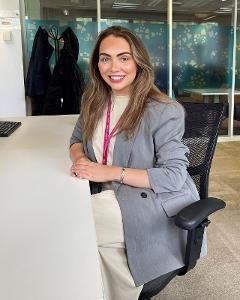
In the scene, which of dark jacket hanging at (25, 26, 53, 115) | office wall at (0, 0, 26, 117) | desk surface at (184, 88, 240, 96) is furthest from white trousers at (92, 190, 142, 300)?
desk surface at (184, 88, 240, 96)

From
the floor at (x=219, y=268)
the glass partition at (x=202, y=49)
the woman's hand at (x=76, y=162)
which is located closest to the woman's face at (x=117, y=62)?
the woman's hand at (x=76, y=162)

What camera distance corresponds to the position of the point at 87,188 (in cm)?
114

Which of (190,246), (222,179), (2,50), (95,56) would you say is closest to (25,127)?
(95,56)

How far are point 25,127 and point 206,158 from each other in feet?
3.85

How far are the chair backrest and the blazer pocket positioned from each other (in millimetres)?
264

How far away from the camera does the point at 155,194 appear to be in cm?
124

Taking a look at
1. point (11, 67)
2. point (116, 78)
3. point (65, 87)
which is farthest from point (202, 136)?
point (11, 67)

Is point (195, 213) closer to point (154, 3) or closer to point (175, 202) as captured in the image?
point (175, 202)

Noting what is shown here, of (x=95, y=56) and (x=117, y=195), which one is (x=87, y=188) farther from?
(x=95, y=56)

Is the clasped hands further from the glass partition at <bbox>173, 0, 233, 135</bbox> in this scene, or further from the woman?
the glass partition at <bbox>173, 0, 233, 135</bbox>

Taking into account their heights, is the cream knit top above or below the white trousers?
above

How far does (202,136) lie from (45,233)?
2.97 ft

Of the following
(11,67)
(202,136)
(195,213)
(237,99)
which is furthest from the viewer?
(237,99)

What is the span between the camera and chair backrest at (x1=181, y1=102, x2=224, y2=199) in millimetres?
1479
